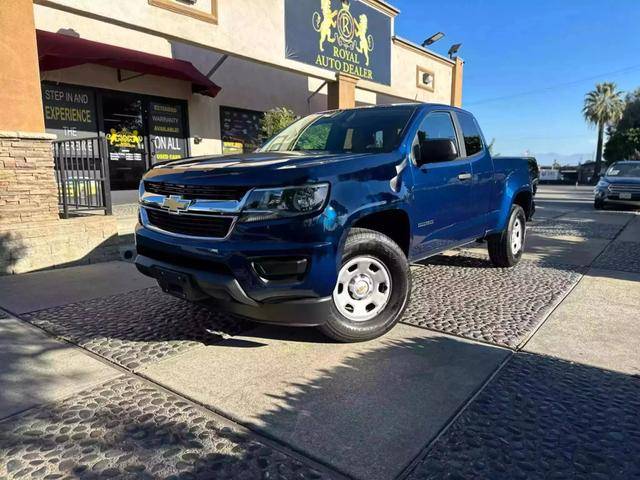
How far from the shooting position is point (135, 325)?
13.4ft

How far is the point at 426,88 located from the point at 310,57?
20.6ft

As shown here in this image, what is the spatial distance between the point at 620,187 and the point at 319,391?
14758 mm

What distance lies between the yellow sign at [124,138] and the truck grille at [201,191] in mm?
7414

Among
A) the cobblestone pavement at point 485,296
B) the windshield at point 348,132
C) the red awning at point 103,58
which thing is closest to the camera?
the cobblestone pavement at point 485,296

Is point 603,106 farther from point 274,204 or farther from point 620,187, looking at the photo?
point 274,204

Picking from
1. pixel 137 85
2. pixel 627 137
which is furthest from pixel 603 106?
pixel 137 85

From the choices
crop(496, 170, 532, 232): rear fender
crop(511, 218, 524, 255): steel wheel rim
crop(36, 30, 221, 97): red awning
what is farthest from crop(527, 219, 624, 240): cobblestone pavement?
crop(36, 30, 221, 97): red awning

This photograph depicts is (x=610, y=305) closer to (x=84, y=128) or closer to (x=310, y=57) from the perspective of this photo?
(x=310, y=57)

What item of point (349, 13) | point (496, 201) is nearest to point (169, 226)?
point (496, 201)

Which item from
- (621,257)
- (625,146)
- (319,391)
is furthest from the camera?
(625,146)

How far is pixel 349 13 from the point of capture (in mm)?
12555

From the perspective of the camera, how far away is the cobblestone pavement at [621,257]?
6457 millimetres

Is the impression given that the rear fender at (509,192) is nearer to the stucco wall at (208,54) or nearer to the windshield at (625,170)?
the stucco wall at (208,54)

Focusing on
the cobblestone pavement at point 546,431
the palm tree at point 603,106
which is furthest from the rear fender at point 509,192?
the palm tree at point 603,106
